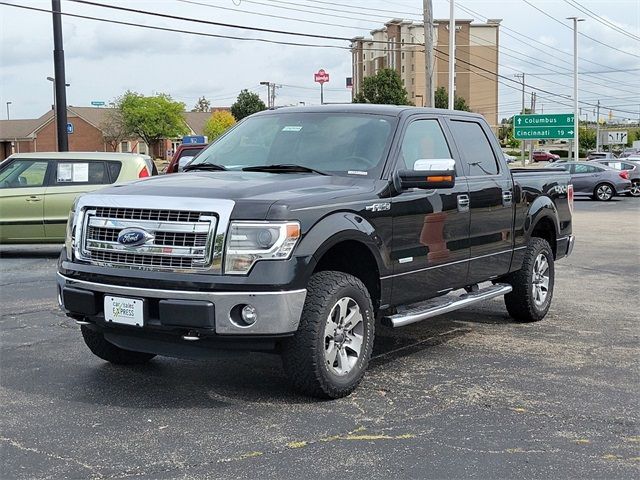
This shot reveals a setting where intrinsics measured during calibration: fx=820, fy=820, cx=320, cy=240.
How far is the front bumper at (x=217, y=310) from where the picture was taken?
4.83 metres

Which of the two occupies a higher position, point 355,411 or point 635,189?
point 635,189

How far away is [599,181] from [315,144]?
27624 mm

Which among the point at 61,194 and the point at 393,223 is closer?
the point at 393,223

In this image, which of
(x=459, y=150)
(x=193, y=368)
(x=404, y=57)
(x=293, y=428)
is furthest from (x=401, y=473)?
(x=404, y=57)

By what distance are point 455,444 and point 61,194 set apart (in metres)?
9.73

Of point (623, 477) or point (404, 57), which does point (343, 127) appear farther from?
point (404, 57)

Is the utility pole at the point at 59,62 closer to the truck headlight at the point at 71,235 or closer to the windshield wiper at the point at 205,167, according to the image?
the windshield wiper at the point at 205,167

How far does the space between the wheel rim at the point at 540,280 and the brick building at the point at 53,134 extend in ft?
263

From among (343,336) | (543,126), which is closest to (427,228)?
(343,336)

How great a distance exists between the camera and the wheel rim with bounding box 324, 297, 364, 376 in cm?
529

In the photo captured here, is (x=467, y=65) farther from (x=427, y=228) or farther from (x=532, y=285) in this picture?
(x=427, y=228)

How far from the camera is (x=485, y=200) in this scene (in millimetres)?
7047

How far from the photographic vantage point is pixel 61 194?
12805 mm

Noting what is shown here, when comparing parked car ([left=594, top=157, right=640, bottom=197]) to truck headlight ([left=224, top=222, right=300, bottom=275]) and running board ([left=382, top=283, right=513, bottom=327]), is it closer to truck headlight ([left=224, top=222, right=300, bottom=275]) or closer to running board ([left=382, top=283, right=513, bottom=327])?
running board ([left=382, top=283, right=513, bottom=327])
